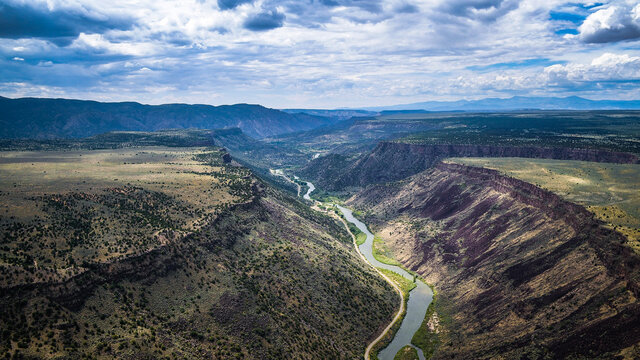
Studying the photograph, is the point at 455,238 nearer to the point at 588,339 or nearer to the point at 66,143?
the point at 588,339

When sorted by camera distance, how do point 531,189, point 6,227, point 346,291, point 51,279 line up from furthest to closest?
point 531,189 < point 346,291 < point 6,227 < point 51,279

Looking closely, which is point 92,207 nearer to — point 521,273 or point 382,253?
point 382,253

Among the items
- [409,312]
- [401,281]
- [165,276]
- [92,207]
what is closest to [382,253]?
[401,281]

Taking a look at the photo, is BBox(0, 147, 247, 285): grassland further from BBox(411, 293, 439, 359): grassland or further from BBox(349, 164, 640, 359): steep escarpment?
BBox(349, 164, 640, 359): steep escarpment

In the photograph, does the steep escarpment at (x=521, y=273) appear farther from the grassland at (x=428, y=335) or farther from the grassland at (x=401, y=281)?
the grassland at (x=401, y=281)

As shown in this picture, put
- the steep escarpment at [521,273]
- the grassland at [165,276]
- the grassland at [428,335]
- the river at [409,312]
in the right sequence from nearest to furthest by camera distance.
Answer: the grassland at [165,276] → the steep escarpment at [521,273] → the grassland at [428,335] → the river at [409,312]

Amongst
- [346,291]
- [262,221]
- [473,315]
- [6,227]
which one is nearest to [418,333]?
[473,315]

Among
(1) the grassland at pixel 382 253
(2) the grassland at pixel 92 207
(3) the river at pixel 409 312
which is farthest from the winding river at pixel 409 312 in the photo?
(2) the grassland at pixel 92 207
